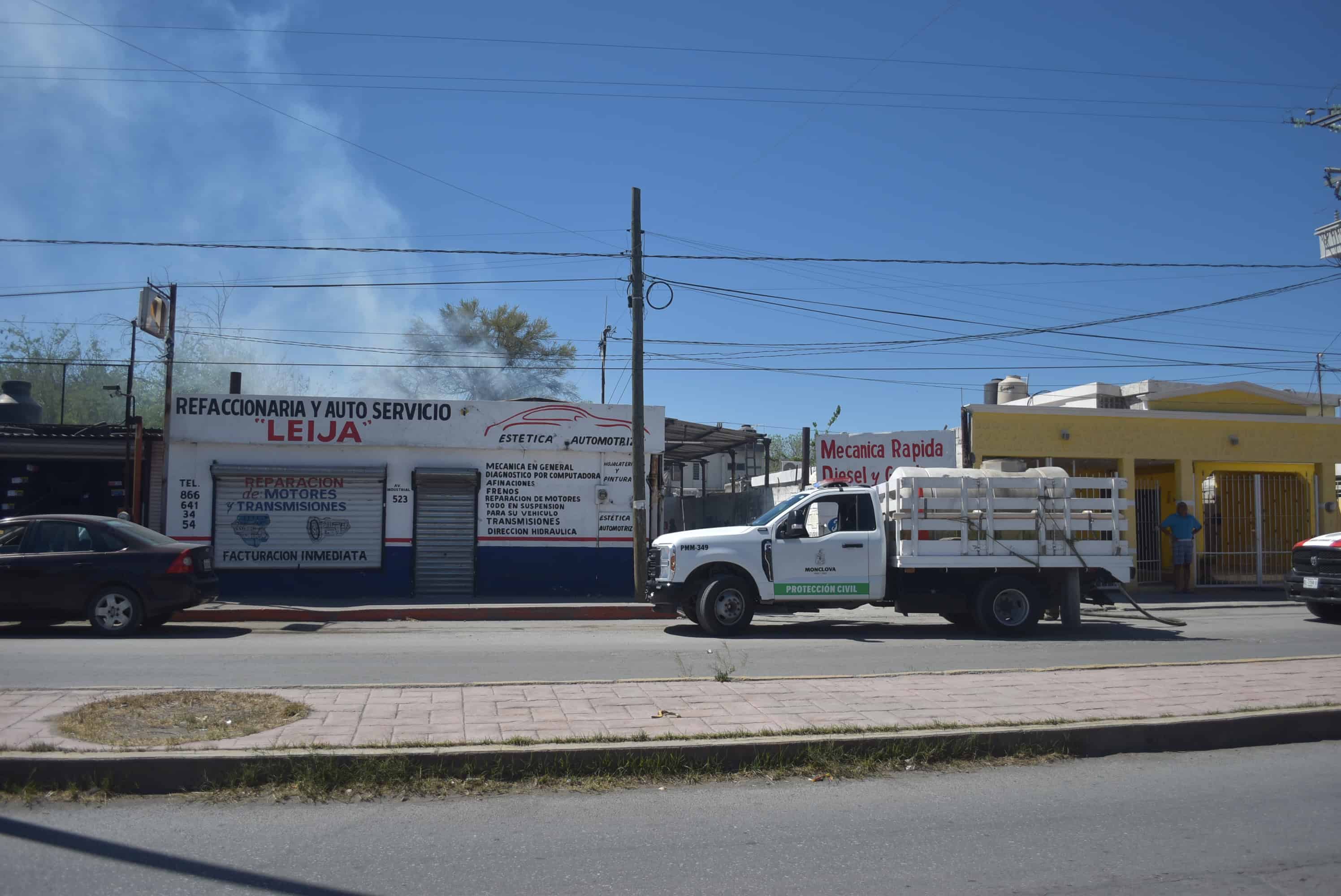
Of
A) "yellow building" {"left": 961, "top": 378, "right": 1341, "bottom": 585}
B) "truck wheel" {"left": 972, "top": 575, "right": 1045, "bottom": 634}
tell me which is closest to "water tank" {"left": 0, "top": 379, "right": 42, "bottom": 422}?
"yellow building" {"left": 961, "top": 378, "right": 1341, "bottom": 585}

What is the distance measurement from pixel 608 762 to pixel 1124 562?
34.7ft

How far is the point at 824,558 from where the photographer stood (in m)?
13.5

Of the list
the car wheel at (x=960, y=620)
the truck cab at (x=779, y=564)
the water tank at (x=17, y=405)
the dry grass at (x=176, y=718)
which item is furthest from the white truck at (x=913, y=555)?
the water tank at (x=17, y=405)

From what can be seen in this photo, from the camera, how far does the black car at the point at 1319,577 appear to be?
15070 mm

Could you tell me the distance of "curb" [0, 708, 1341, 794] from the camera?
17.9ft

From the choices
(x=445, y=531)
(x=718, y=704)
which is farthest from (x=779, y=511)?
(x=445, y=531)

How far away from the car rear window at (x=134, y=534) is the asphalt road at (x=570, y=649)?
122cm

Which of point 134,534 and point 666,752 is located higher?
point 134,534

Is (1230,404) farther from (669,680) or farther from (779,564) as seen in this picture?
(669,680)

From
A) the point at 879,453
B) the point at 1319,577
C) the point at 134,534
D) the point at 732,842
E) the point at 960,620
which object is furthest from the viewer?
the point at 879,453

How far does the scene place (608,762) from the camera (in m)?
5.85

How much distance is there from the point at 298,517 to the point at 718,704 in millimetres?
13985

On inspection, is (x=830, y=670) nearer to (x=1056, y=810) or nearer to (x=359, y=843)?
(x=1056, y=810)

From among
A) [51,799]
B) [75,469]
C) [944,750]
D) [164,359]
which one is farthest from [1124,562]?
[75,469]
